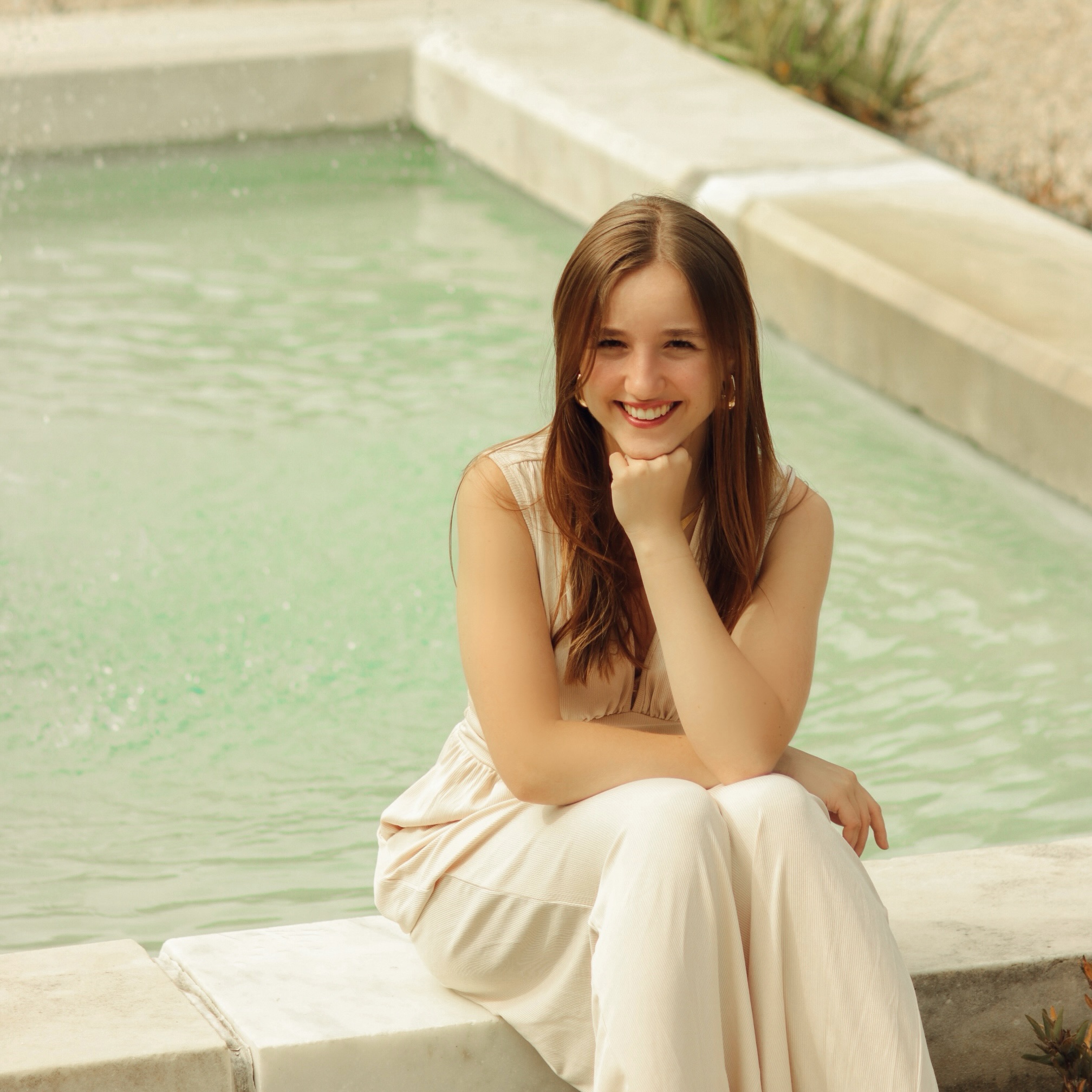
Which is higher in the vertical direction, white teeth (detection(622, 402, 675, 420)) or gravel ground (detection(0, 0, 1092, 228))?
white teeth (detection(622, 402, 675, 420))

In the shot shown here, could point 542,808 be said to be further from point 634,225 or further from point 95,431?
point 95,431

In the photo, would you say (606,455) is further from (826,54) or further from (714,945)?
(826,54)

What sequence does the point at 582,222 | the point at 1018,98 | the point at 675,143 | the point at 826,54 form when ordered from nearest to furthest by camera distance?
the point at 675,143
the point at 582,222
the point at 826,54
the point at 1018,98

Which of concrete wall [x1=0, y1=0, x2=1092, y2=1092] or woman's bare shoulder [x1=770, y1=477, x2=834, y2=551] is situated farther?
woman's bare shoulder [x1=770, y1=477, x2=834, y2=551]

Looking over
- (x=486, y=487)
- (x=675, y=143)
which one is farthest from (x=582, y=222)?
(x=486, y=487)

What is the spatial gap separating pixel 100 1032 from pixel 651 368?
1.13m

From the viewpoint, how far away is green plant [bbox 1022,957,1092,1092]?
2.28 m

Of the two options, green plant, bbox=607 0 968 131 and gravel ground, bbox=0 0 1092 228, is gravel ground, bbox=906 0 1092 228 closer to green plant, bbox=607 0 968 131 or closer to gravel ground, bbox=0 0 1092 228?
gravel ground, bbox=0 0 1092 228

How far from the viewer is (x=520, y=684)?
2.33 metres

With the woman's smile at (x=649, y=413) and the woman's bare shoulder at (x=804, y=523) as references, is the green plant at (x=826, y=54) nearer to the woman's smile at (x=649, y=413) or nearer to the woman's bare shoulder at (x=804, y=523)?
the woman's bare shoulder at (x=804, y=523)

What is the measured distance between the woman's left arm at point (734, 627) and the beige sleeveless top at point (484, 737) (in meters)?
0.07

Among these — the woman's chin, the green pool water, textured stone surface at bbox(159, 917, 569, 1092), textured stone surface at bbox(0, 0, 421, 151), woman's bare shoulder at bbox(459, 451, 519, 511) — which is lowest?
the green pool water

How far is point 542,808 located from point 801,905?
0.38 metres

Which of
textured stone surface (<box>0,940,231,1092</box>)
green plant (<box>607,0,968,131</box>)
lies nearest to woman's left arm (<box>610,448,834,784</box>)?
textured stone surface (<box>0,940,231,1092</box>)
